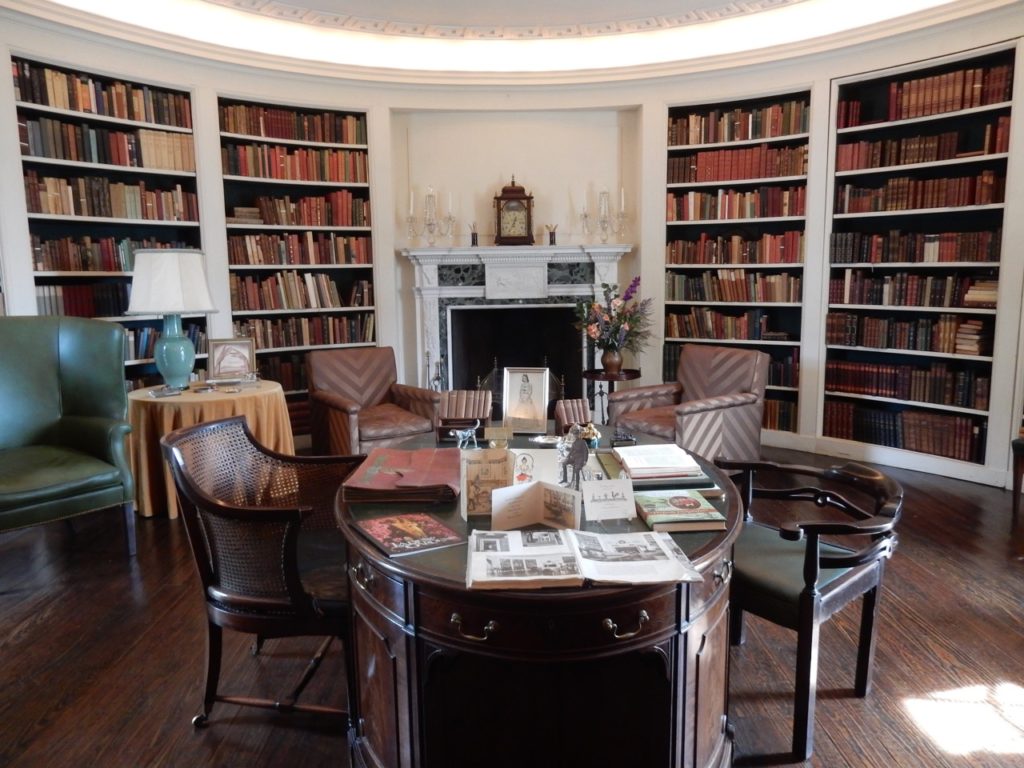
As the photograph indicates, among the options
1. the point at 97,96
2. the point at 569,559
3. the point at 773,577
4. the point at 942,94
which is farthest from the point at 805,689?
the point at 97,96

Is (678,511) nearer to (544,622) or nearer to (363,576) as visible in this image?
(544,622)

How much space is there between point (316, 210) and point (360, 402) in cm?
155

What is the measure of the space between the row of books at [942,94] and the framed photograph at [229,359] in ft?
13.1

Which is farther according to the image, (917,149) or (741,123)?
(741,123)

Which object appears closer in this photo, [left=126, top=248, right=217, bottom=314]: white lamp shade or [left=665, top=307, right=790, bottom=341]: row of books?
[left=126, top=248, right=217, bottom=314]: white lamp shade

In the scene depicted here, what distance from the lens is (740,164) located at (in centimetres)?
506

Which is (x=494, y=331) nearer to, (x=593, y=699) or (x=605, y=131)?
(x=605, y=131)

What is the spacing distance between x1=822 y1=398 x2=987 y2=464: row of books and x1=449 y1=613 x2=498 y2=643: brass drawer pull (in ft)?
13.2

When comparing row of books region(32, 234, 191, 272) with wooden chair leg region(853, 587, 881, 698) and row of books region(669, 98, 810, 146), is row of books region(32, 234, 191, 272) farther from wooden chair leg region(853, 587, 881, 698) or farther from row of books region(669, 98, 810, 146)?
wooden chair leg region(853, 587, 881, 698)

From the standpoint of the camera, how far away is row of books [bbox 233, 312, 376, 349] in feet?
16.7

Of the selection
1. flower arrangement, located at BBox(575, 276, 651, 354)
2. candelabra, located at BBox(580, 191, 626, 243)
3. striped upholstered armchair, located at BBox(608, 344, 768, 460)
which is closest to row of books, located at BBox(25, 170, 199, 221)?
flower arrangement, located at BBox(575, 276, 651, 354)

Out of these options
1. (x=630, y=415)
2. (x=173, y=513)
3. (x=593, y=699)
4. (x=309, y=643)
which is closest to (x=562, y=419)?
(x=593, y=699)

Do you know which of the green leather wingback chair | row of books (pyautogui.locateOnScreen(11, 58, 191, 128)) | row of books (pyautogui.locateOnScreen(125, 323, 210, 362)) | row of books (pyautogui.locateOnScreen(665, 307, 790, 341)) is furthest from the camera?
row of books (pyautogui.locateOnScreen(665, 307, 790, 341))

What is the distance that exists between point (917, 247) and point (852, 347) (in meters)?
0.73
